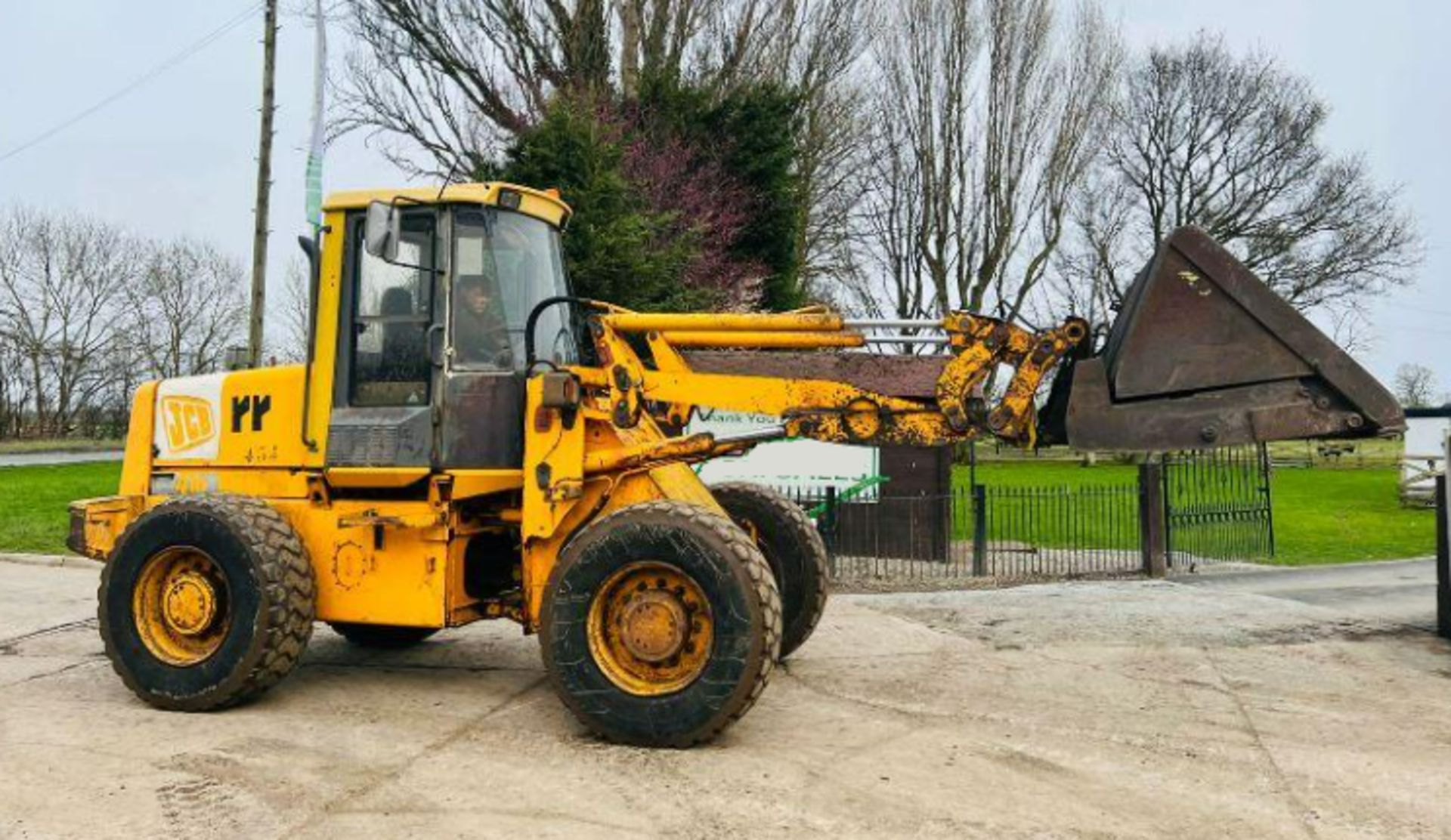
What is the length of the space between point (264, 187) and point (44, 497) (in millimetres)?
6687

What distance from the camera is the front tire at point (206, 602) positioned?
5879 mm

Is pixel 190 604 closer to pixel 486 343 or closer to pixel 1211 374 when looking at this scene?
pixel 486 343

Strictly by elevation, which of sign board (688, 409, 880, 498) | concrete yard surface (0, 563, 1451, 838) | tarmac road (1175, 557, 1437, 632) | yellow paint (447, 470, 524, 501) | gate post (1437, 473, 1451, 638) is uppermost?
sign board (688, 409, 880, 498)

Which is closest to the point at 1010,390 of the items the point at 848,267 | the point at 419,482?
Answer: the point at 419,482

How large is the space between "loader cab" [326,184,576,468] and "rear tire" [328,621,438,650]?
6.42ft

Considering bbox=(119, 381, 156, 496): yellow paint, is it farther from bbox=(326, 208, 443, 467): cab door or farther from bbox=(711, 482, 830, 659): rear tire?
bbox=(711, 482, 830, 659): rear tire

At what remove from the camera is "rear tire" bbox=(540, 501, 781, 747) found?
5.18m

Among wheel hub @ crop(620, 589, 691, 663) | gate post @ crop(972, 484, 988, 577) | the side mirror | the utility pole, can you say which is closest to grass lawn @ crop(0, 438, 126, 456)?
the utility pole

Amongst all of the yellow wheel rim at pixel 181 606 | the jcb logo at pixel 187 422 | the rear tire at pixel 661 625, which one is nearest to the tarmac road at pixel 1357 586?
the rear tire at pixel 661 625

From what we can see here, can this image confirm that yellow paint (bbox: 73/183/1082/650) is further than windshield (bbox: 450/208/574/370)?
No

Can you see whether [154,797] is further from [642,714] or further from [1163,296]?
[1163,296]

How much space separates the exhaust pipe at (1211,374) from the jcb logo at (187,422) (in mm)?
5019

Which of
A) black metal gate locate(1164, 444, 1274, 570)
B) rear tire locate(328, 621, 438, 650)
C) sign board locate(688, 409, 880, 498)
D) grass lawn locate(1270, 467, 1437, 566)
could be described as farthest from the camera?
grass lawn locate(1270, 467, 1437, 566)

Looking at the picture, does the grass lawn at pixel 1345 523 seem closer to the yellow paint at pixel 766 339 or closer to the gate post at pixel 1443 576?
the gate post at pixel 1443 576
